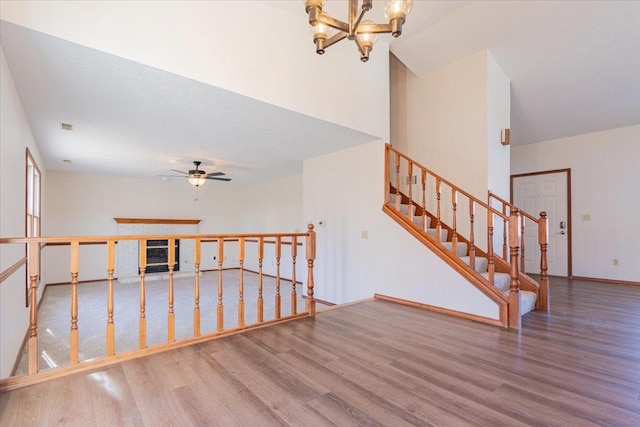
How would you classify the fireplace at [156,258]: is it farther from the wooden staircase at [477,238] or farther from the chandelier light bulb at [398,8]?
the chandelier light bulb at [398,8]

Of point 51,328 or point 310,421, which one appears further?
point 51,328

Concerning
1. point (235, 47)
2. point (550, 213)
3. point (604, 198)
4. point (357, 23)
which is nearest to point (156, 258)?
point (235, 47)

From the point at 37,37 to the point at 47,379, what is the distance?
2.26m

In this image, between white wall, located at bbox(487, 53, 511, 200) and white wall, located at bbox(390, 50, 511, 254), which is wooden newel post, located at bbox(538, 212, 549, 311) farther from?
white wall, located at bbox(487, 53, 511, 200)

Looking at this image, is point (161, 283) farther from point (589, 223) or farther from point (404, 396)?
point (589, 223)

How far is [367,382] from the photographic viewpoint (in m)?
2.05

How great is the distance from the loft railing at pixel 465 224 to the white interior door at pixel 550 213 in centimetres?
269

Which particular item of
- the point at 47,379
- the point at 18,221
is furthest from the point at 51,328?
the point at 47,379

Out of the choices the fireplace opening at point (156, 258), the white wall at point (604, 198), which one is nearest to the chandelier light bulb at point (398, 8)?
the white wall at point (604, 198)

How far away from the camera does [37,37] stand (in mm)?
2070

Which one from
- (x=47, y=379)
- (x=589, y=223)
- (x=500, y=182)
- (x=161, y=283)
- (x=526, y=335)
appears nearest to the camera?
(x=47, y=379)

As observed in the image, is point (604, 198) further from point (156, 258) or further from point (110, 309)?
point (156, 258)

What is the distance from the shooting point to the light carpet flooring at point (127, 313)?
11.2 ft

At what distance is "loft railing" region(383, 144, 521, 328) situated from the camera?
10.2 ft
